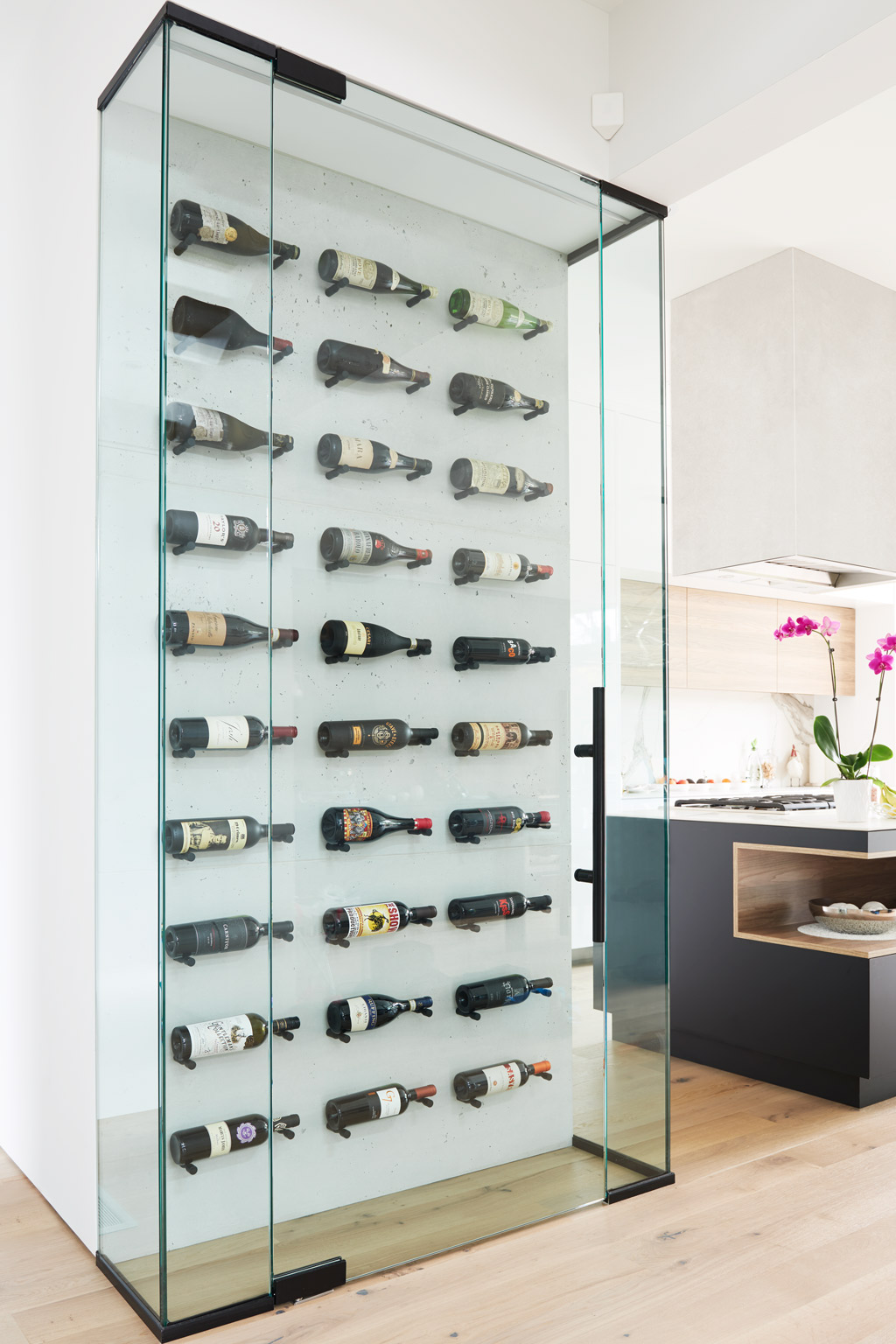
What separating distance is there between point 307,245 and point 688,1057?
2860mm

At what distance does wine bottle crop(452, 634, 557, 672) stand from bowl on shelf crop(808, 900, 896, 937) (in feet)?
5.01

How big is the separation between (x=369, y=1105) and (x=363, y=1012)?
0.21m

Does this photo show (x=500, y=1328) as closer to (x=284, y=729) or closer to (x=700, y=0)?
(x=284, y=729)

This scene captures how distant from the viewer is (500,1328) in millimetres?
1807

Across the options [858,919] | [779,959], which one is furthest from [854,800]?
[779,959]

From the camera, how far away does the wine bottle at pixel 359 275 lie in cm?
215

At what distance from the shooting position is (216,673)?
1.84 m

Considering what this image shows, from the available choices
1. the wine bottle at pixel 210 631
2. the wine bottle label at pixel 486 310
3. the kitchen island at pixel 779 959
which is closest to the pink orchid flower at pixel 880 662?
the kitchen island at pixel 779 959

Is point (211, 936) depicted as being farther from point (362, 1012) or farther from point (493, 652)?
point (493, 652)

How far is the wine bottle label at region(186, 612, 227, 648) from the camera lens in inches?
71.6

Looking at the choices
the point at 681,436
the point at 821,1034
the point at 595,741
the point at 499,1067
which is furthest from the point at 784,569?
the point at 499,1067

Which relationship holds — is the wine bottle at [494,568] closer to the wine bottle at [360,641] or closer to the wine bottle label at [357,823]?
the wine bottle at [360,641]

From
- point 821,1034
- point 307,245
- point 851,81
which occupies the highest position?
point 851,81

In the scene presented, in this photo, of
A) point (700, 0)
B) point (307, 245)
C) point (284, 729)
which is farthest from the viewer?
point (700, 0)
